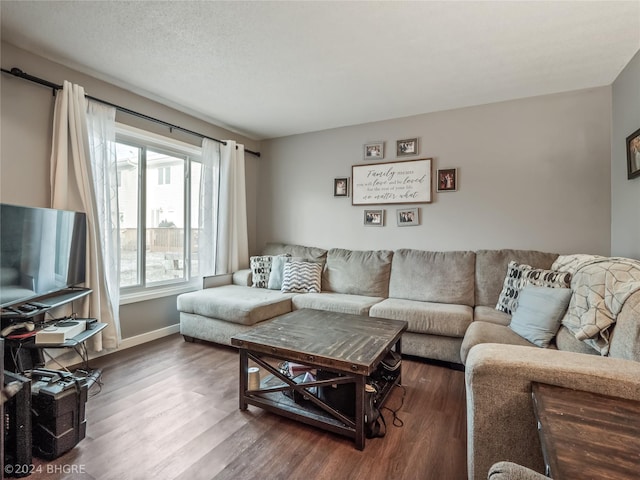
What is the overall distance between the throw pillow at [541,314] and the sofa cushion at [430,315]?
14.5 inches

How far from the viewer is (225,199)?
3752 millimetres

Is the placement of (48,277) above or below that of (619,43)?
below

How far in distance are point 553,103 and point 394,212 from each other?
1739mm

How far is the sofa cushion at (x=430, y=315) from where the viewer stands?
246cm

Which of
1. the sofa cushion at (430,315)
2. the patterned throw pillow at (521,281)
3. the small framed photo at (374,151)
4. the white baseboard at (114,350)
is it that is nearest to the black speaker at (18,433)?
the white baseboard at (114,350)

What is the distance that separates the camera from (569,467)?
2.29 ft

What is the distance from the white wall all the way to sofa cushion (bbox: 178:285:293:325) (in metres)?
1.17

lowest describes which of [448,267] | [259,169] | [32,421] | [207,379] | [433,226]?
[207,379]

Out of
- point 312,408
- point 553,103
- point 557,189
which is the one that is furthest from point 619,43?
point 312,408

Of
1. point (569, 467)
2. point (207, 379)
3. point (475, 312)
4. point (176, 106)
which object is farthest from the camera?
point (176, 106)

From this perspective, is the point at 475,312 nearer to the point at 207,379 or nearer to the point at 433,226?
the point at 433,226

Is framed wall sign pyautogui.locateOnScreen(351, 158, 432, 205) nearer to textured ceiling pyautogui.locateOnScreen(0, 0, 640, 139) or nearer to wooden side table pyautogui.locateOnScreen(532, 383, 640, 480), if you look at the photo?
textured ceiling pyautogui.locateOnScreen(0, 0, 640, 139)

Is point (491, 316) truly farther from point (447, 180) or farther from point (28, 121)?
point (28, 121)

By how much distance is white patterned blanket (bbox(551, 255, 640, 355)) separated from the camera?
58.8 inches
